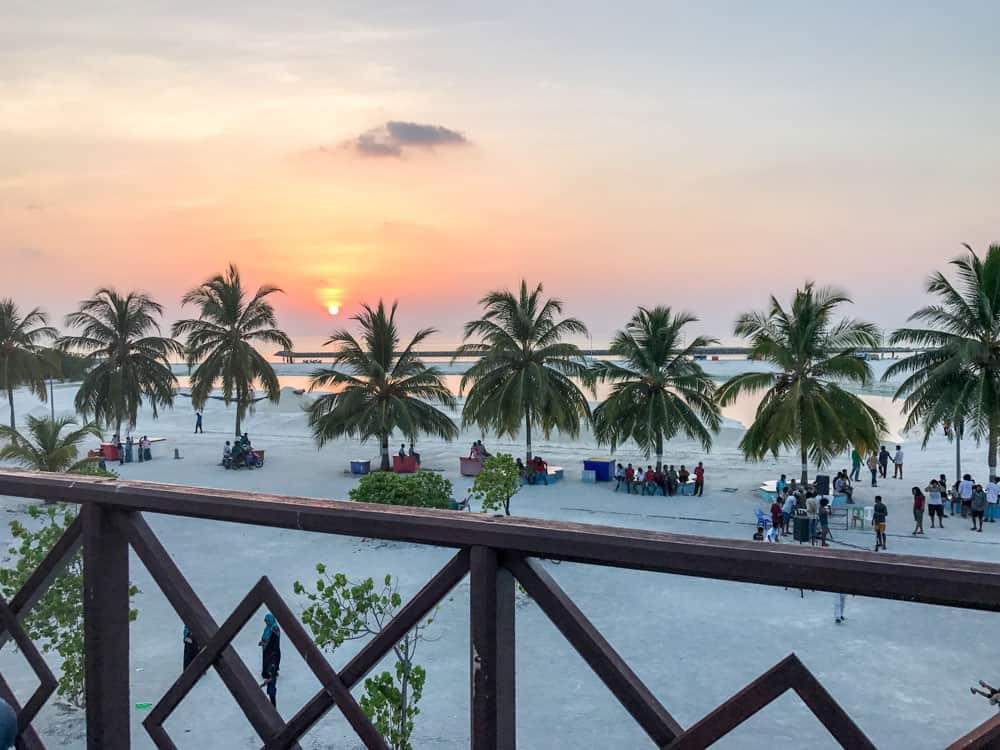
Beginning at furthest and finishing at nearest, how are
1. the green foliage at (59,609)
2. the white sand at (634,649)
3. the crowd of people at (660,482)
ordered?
the crowd of people at (660,482)
the white sand at (634,649)
the green foliage at (59,609)

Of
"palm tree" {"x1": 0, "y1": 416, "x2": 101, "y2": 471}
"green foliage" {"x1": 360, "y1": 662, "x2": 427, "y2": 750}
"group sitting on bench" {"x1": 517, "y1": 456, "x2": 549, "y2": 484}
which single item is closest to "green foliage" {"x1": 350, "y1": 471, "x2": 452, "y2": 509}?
"palm tree" {"x1": 0, "y1": 416, "x2": 101, "y2": 471}

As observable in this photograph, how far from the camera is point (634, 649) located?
12.1m

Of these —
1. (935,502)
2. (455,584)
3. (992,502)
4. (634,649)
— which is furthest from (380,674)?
(992,502)

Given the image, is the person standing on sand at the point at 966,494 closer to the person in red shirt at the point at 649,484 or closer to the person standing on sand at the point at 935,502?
the person standing on sand at the point at 935,502

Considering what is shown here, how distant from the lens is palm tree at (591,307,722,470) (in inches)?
1023

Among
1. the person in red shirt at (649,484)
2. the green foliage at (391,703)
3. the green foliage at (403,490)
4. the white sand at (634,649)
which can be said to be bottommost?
the white sand at (634,649)

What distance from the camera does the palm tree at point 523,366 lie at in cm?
2684

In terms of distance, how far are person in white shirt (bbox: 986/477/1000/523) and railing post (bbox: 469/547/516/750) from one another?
23879 mm

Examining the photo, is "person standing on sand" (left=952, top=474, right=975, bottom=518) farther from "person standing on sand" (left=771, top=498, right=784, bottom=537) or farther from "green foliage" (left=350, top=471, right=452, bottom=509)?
"green foliage" (left=350, top=471, right=452, bottom=509)

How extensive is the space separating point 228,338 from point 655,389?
18.2 m

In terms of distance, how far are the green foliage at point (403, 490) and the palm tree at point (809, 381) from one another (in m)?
10.2

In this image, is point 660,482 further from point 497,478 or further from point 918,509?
point 497,478

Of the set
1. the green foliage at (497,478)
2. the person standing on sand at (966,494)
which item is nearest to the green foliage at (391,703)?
the green foliage at (497,478)

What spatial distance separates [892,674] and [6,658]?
13.0m
